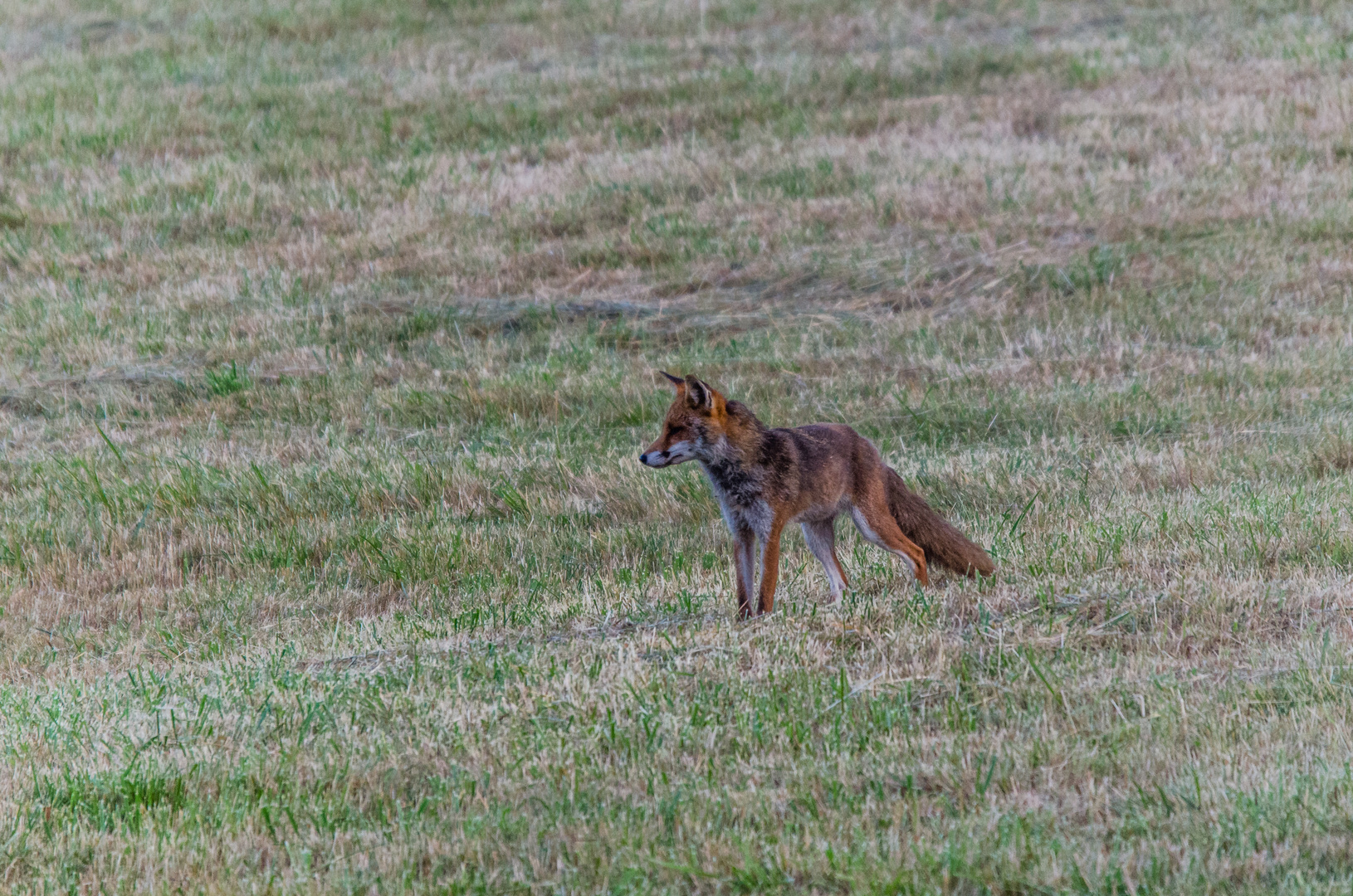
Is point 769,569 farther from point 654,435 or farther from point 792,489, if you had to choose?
point 654,435

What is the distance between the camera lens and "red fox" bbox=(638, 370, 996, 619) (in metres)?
6.19

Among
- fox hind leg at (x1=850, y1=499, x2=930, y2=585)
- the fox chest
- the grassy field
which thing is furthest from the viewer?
fox hind leg at (x1=850, y1=499, x2=930, y2=585)

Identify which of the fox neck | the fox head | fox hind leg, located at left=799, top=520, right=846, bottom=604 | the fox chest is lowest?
fox hind leg, located at left=799, top=520, right=846, bottom=604

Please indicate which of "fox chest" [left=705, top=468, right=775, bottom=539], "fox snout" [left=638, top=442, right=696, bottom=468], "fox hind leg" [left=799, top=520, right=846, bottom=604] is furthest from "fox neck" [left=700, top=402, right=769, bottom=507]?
"fox hind leg" [left=799, top=520, right=846, bottom=604]

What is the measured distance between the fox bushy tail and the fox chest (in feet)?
2.30

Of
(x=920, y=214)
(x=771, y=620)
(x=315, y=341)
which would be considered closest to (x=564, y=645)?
(x=771, y=620)

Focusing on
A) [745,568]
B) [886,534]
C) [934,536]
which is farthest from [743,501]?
[934,536]

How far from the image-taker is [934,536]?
6559 mm

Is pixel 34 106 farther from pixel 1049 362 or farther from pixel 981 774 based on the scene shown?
pixel 981 774

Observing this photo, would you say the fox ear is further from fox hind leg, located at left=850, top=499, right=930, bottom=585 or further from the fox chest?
fox hind leg, located at left=850, top=499, right=930, bottom=585

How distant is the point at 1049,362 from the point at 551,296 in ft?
17.3

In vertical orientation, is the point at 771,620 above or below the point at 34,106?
below

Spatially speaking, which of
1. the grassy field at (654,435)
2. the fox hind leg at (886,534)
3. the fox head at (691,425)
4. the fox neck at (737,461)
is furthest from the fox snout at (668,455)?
the fox hind leg at (886,534)

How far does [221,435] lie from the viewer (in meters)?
10.9
